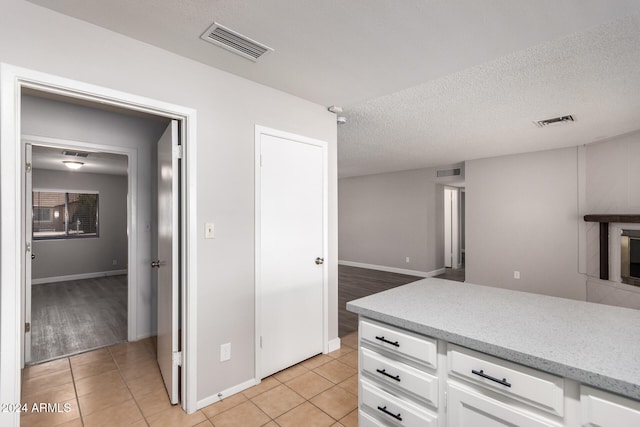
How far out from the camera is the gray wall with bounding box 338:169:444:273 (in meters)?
6.82

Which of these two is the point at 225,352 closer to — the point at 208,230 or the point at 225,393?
the point at 225,393

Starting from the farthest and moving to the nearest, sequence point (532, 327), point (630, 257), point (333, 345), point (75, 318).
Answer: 1. point (75, 318)
2. point (630, 257)
3. point (333, 345)
4. point (532, 327)

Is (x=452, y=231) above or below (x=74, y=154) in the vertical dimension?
below

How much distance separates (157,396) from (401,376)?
1916 mm

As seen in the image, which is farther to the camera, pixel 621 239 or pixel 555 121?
pixel 621 239

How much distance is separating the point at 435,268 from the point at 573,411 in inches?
243

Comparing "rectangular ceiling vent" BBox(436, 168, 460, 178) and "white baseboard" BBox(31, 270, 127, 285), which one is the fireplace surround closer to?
"rectangular ceiling vent" BBox(436, 168, 460, 178)

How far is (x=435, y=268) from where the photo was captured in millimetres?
6922

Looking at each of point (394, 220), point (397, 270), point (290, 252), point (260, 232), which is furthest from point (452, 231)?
point (260, 232)

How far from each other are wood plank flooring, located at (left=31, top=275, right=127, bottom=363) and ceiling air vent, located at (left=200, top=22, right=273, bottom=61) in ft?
10.6

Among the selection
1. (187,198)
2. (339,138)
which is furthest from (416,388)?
(339,138)

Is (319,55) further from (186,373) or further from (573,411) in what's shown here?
(186,373)


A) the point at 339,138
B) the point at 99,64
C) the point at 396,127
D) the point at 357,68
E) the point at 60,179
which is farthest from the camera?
the point at 60,179

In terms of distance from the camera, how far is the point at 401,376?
147 centimetres
